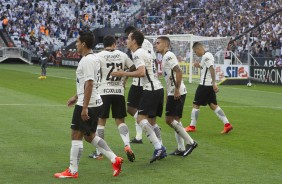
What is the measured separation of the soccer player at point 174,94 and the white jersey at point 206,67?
3.71 meters

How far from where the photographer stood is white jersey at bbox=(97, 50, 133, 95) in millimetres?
11867

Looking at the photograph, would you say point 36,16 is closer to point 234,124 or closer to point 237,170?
point 234,124

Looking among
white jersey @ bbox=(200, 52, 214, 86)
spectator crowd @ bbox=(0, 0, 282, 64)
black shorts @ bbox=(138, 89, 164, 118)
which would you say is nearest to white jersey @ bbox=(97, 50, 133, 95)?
black shorts @ bbox=(138, 89, 164, 118)

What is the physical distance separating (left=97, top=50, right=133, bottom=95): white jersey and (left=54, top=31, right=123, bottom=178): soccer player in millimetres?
1684

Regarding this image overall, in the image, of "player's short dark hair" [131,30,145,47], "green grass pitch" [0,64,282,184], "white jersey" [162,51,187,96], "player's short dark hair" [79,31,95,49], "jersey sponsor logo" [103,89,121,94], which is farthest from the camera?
"white jersey" [162,51,187,96]

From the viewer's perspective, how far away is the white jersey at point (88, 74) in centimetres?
988

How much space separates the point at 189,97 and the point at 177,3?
3874 centimetres

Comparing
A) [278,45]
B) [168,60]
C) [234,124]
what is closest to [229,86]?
[278,45]

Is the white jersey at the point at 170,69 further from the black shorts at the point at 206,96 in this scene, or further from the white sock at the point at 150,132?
the black shorts at the point at 206,96

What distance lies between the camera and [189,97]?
27391mm

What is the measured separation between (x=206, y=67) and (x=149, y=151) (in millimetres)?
4064

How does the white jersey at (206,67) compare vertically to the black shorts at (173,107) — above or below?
above

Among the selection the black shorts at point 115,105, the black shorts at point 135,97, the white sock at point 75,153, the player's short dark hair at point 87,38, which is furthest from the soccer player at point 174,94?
the white sock at point 75,153

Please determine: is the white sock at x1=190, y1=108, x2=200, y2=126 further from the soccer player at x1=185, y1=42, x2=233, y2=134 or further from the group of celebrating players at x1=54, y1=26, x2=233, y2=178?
the group of celebrating players at x1=54, y1=26, x2=233, y2=178
